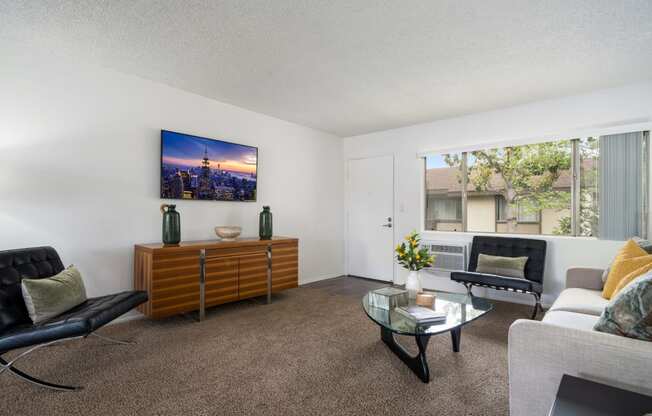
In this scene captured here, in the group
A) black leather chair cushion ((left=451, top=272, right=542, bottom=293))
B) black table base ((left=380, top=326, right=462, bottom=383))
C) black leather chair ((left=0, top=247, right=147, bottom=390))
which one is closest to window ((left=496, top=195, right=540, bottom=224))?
black leather chair cushion ((left=451, top=272, right=542, bottom=293))

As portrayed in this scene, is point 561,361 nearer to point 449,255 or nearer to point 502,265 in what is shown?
point 502,265

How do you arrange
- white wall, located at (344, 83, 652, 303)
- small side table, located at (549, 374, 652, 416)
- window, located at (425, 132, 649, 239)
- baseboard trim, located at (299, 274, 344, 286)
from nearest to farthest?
small side table, located at (549, 374, 652, 416)
window, located at (425, 132, 649, 239)
white wall, located at (344, 83, 652, 303)
baseboard trim, located at (299, 274, 344, 286)

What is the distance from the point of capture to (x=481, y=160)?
169 inches

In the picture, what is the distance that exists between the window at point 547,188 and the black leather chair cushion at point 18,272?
423cm

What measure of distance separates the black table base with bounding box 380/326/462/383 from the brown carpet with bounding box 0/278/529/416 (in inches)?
1.8

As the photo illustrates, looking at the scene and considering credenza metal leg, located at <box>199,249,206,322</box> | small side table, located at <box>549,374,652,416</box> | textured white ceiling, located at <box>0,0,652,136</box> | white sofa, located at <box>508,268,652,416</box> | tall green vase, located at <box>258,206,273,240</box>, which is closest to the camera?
small side table, located at <box>549,374,652,416</box>

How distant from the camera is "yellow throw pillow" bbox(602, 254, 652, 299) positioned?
213cm

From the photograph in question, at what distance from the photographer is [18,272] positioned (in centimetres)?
218

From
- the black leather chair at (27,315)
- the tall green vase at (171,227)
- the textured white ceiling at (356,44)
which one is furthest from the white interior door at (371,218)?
the black leather chair at (27,315)

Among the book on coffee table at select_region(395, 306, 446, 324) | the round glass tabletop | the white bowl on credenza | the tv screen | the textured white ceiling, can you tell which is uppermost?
the textured white ceiling

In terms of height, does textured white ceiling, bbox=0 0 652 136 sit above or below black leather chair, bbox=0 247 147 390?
above

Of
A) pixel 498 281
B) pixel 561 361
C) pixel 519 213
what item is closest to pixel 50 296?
pixel 561 361

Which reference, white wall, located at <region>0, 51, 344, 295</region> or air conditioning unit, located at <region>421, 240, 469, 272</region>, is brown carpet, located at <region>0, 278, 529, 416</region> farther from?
air conditioning unit, located at <region>421, 240, 469, 272</region>

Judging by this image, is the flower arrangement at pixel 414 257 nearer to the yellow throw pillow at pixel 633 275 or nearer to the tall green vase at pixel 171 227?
the yellow throw pillow at pixel 633 275
